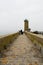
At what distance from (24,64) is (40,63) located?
20.4 inches

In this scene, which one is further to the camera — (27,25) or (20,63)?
(27,25)

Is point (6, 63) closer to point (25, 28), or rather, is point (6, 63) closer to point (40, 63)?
point (40, 63)

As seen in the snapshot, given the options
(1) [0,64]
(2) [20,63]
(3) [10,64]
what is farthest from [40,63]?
(1) [0,64]

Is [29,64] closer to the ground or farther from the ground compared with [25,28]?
farther from the ground

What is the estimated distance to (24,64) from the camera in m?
4.07

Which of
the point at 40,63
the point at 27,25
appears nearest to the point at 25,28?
the point at 27,25

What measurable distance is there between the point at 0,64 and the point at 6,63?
0.21m

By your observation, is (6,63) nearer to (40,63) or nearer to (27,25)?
(40,63)

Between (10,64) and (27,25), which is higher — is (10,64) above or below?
above

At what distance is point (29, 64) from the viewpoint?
4039 millimetres

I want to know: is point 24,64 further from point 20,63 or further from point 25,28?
point 25,28

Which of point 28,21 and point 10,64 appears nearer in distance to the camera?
point 10,64

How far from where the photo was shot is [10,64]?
4051 millimetres

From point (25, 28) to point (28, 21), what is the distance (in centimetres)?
302
